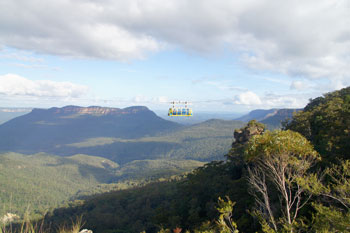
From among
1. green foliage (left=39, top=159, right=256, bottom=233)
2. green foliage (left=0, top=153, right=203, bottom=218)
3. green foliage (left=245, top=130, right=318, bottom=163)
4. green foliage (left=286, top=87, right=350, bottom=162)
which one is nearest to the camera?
green foliage (left=245, top=130, right=318, bottom=163)

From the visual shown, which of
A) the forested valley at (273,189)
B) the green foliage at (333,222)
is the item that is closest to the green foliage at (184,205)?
the forested valley at (273,189)

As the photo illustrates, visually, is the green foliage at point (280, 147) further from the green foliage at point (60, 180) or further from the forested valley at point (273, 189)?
the green foliage at point (60, 180)

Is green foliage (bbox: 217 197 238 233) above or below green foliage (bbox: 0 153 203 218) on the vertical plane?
above

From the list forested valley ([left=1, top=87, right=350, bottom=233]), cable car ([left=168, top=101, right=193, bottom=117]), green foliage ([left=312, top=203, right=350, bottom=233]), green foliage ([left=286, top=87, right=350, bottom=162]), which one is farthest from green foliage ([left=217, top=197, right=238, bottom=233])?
cable car ([left=168, top=101, right=193, bottom=117])

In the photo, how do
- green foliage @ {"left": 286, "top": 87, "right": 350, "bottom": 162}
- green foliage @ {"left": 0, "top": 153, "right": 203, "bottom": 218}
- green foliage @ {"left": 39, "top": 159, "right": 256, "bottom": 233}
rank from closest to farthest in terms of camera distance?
green foliage @ {"left": 286, "top": 87, "right": 350, "bottom": 162} < green foliage @ {"left": 39, "top": 159, "right": 256, "bottom": 233} < green foliage @ {"left": 0, "top": 153, "right": 203, "bottom": 218}

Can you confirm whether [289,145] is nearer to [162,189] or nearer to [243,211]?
[243,211]

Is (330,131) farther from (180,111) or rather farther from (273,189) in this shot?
(180,111)

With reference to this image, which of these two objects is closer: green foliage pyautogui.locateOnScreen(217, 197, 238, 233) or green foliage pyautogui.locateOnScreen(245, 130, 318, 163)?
green foliage pyautogui.locateOnScreen(217, 197, 238, 233)

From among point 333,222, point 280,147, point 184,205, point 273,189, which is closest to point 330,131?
point 273,189

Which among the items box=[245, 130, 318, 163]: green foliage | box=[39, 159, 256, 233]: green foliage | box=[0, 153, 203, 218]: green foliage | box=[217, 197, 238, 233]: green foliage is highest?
box=[245, 130, 318, 163]: green foliage

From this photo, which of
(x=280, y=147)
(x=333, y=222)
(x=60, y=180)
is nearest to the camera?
(x=333, y=222)

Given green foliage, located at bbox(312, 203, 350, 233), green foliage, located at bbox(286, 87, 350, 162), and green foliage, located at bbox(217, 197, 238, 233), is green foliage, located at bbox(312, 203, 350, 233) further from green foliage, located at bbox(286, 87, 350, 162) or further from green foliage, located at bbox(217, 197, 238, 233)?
green foliage, located at bbox(286, 87, 350, 162)

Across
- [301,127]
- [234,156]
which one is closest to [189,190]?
[234,156]
